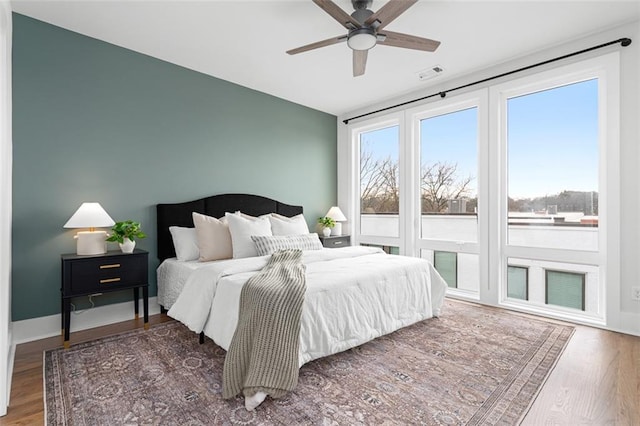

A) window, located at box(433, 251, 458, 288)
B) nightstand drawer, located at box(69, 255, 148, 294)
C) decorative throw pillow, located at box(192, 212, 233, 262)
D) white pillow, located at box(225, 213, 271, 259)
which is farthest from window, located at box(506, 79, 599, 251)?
nightstand drawer, located at box(69, 255, 148, 294)

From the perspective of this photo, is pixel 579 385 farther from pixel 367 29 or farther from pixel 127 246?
pixel 127 246

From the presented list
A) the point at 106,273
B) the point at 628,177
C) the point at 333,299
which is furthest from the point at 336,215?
the point at 628,177

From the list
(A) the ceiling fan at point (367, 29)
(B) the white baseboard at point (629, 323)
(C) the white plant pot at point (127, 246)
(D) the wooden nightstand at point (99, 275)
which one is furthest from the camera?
(C) the white plant pot at point (127, 246)

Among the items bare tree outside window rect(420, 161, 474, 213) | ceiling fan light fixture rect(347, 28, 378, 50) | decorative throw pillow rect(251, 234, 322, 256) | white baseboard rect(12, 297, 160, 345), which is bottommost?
white baseboard rect(12, 297, 160, 345)

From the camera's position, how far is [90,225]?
8.62 feet

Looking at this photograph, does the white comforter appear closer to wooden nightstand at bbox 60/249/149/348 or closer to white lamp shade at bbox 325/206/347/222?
wooden nightstand at bbox 60/249/149/348

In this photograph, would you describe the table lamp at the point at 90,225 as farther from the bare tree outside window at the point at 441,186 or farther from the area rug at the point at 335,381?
the bare tree outside window at the point at 441,186

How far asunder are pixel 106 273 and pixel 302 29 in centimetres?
272

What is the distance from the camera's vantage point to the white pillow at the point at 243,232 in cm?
324

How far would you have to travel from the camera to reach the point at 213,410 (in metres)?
1.72

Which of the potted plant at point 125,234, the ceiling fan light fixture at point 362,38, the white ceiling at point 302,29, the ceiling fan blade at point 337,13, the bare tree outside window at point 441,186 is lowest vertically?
the potted plant at point 125,234

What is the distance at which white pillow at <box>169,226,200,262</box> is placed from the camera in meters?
3.25

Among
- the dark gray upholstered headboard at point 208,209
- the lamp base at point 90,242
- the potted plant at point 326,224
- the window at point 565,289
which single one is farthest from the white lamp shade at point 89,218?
the window at point 565,289

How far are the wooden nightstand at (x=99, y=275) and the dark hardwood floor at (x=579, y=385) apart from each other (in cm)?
33
